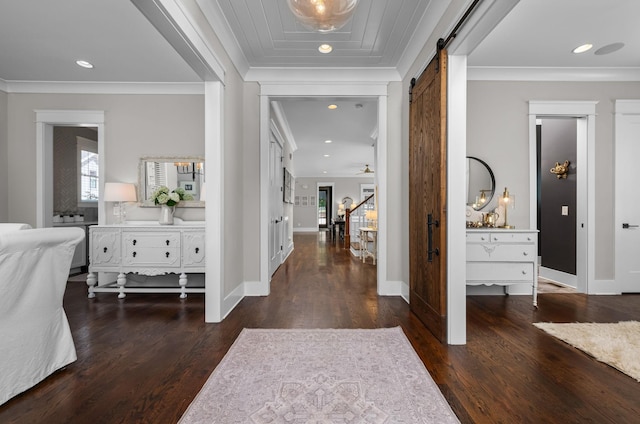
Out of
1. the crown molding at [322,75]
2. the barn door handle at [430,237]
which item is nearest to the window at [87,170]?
the crown molding at [322,75]

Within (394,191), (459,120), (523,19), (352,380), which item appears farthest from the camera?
(394,191)

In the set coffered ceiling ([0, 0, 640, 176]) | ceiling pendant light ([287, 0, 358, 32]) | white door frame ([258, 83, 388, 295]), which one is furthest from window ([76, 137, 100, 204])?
ceiling pendant light ([287, 0, 358, 32])

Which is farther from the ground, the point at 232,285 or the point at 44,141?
the point at 44,141

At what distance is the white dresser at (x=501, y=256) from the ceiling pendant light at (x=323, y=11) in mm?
2483

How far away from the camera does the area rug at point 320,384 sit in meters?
1.49

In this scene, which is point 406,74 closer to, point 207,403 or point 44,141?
point 207,403

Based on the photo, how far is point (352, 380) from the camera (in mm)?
1811

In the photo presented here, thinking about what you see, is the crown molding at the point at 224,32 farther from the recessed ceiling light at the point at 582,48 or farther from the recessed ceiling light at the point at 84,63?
the recessed ceiling light at the point at 582,48

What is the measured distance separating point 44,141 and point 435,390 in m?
5.46

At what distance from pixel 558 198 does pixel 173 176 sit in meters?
5.59

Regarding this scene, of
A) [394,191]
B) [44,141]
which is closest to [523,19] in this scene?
[394,191]

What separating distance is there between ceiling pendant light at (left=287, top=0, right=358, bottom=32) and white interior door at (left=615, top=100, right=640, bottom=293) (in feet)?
13.3

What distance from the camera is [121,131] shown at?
4199mm

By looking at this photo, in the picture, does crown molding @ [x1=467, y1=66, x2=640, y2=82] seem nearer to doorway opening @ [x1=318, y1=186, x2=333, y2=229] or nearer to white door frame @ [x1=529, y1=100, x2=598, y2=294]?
white door frame @ [x1=529, y1=100, x2=598, y2=294]
